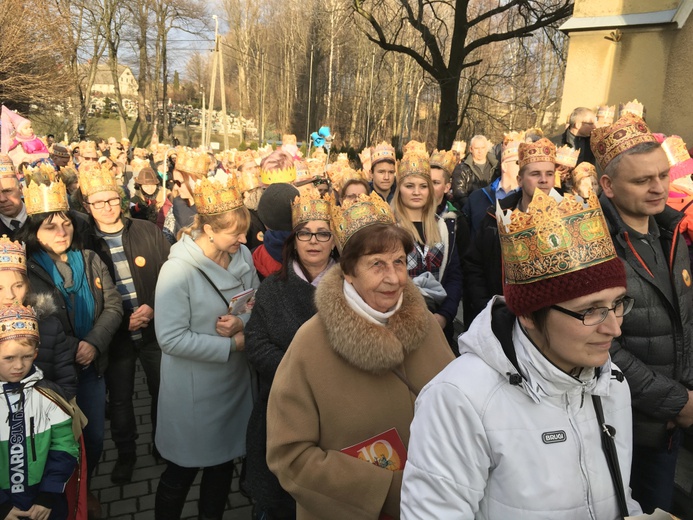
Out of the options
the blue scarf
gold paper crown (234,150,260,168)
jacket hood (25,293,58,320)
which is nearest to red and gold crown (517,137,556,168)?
the blue scarf

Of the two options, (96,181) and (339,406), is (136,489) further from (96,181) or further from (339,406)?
(339,406)

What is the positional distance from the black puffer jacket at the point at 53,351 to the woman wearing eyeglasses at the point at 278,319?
3.88 feet

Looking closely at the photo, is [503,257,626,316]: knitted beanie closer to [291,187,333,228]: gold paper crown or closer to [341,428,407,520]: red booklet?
[341,428,407,520]: red booklet

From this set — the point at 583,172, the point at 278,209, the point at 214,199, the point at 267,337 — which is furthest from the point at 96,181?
the point at 583,172

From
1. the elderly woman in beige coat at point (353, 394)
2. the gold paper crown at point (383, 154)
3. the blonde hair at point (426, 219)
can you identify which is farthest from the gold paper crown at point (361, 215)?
the gold paper crown at point (383, 154)

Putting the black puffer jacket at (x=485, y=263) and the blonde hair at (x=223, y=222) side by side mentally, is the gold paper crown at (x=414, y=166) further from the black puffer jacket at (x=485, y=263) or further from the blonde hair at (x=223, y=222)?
the blonde hair at (x=223, y=222)

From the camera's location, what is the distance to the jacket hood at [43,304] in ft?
10.3

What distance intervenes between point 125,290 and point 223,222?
4.52ft

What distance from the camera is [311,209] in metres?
2.94

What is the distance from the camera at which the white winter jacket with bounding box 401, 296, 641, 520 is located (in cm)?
143

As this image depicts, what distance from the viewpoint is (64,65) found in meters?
23.3

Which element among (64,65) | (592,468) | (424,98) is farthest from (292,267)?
(424,98)

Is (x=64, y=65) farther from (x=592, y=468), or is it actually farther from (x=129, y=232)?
(x=592, y=468)

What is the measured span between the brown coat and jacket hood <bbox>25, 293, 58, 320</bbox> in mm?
1838
